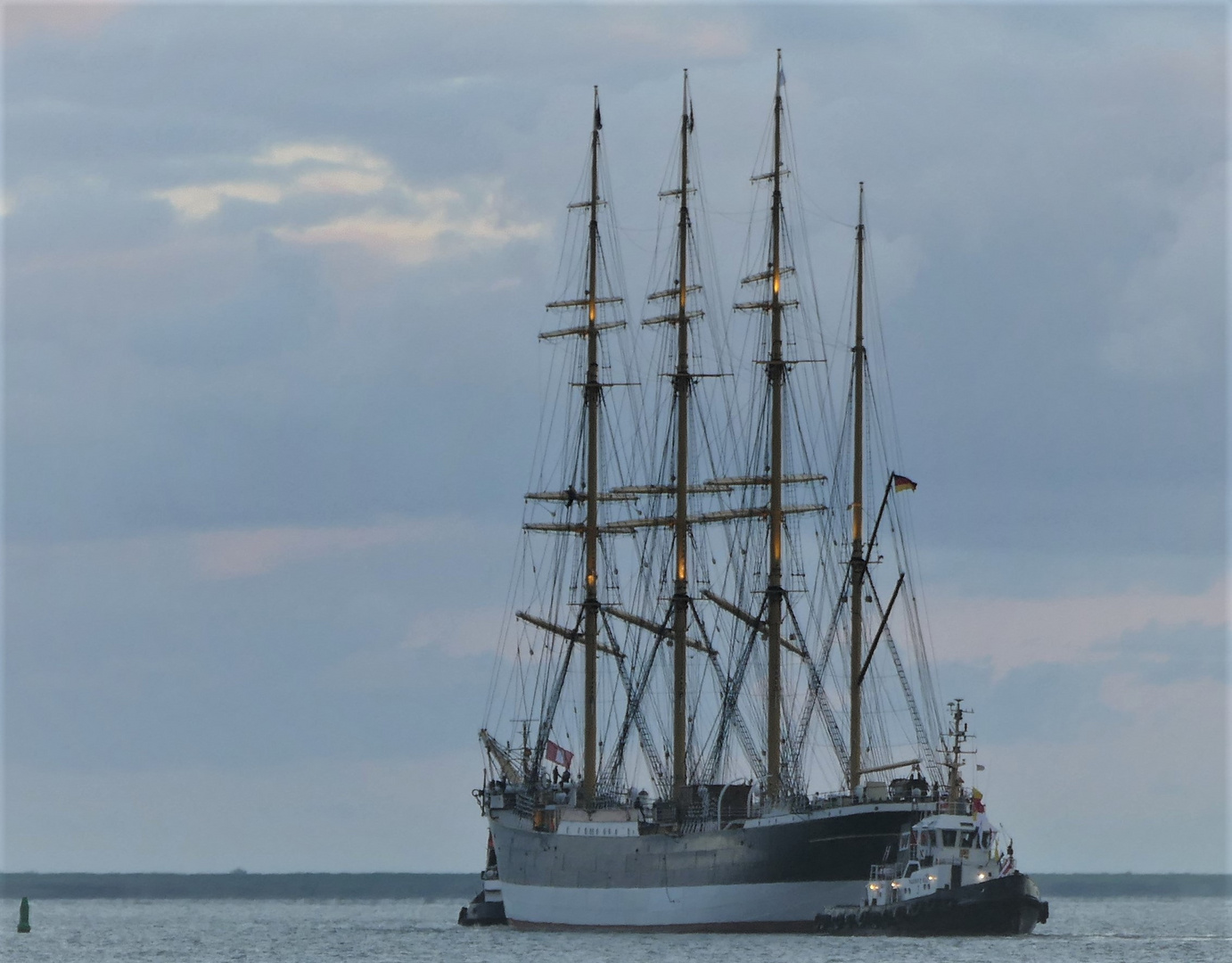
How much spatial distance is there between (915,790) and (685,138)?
1897 inches

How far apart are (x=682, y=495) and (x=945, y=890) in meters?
38.4

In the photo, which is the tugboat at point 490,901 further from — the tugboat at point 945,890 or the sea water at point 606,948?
the tugboat at point 945,890

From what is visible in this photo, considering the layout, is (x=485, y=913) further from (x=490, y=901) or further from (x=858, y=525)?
(x=858, y=525)

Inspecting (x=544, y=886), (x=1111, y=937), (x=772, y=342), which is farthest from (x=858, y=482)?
(x=1111, y=937)

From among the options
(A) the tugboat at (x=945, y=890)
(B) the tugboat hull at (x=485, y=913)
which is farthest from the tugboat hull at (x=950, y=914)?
(B) the tugboat hull at (x=485, y=913)

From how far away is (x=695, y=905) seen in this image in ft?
483

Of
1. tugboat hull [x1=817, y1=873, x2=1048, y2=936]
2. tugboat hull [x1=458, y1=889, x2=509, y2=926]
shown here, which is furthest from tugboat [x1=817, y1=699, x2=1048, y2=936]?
tugboat hull [x1=458, y1=889, x2=509, y2=926]

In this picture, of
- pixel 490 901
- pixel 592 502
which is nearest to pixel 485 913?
pixel 490 901

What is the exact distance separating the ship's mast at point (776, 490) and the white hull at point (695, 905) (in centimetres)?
1113

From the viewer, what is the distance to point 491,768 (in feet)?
575

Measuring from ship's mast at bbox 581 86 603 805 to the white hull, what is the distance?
995 centimetres

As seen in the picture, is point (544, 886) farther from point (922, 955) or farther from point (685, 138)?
point (685, 138)

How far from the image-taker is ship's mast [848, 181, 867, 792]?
15150 centimetres

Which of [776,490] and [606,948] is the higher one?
[776,490]
